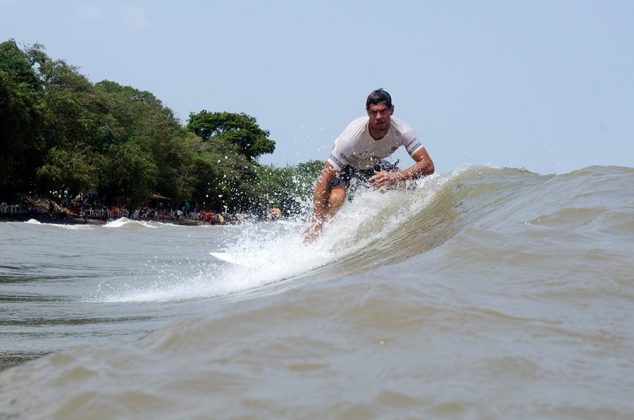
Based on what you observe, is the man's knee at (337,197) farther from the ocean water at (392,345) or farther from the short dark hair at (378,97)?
the ocean water at (392,345)

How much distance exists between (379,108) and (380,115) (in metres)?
0.06

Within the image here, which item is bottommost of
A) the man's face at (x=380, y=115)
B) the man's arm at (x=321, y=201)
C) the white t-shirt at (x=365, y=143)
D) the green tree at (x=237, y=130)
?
the man's arm at (x=321, y=201)

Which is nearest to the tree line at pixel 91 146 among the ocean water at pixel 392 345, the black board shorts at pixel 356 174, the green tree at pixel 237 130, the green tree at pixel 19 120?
the green tree at pixel 19 120

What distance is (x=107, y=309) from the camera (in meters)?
4.72

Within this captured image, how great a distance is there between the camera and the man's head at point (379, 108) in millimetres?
6723

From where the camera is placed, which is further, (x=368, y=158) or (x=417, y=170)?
(x=368, y=158)

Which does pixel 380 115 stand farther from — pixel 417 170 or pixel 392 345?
pixel 392 345

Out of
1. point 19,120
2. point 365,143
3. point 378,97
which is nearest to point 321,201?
point 365,143

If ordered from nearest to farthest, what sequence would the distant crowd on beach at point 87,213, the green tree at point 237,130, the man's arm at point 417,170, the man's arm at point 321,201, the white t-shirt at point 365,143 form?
the man's arm at point 417,170, the white t-shirt at point 365,143, the man's arm at point 321,201, the distant crowd on beach at point 87,213, the green tree at point 237,130

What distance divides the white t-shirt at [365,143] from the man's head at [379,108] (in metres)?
0.16

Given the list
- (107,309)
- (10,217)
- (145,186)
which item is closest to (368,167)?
(107,309)

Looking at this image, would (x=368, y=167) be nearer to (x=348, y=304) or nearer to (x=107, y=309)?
(x=107, y=309)

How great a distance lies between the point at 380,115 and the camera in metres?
6.74

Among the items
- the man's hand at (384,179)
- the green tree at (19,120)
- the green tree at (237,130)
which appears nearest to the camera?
the man's hand at (384,179)
